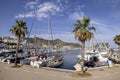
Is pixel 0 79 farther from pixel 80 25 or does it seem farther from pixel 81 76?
pixel 80 25

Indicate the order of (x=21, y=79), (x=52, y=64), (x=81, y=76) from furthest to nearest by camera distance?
(x=52, y=64)
(x=81, y=76)
(x=21, y=79)

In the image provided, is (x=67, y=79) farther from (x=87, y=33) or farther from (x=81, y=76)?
(x=87, y=33)

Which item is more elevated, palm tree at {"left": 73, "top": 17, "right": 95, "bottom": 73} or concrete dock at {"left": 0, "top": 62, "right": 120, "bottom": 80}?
palm tree at {"left": 73, "top": 17, "right": 95, "bottom": 73}

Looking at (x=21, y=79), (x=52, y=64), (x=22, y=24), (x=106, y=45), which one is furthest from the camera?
(x=106, y=45)

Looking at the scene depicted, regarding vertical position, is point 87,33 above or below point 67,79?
above

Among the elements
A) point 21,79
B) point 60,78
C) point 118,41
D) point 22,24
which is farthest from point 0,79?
point 118,41

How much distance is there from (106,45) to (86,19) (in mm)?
123580

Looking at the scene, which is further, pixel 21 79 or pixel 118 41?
pixel 118 41

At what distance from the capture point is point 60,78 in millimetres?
24297

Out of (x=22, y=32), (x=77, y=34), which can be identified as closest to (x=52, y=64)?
(x=22, y=32)

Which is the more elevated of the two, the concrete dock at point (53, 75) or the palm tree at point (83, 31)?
the palm tree at point (83, 31)

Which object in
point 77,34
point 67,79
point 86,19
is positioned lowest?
point 67,79

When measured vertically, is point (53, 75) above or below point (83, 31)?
below

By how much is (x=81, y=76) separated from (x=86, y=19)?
8.80m
